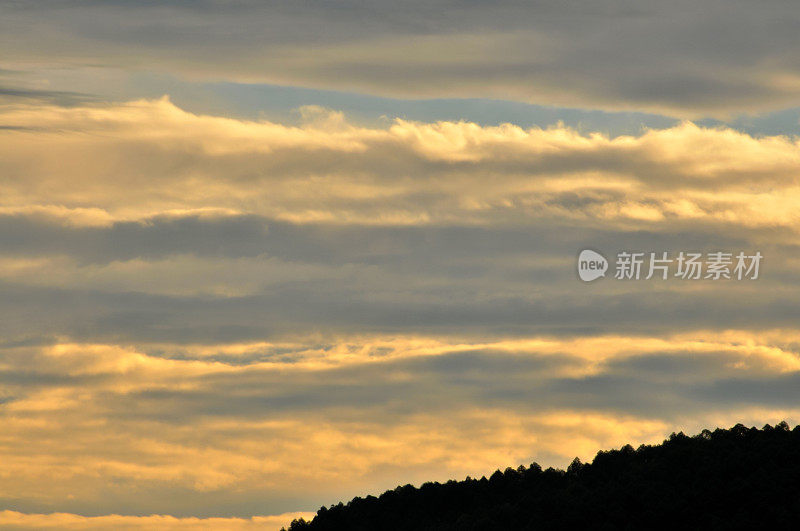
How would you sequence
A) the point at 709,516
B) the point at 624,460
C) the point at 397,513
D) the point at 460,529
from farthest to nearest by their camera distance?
the point at 397,513 → the point at 624,460 → the point at 460,529 → the point at 709,516

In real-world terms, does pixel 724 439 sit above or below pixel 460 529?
above

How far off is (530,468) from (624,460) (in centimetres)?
1222

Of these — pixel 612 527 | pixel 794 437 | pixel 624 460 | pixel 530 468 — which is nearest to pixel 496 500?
pixel 530 468

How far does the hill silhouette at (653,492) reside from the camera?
336 feet

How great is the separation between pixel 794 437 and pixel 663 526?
19.5 meters

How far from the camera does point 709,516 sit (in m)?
102

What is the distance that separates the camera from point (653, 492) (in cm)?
10519

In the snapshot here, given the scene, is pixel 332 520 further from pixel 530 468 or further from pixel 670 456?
pixel 670 456

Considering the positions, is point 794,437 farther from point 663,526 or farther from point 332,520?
point 332,520

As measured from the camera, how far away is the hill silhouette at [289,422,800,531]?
4038 inches

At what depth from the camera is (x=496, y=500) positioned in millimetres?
126562

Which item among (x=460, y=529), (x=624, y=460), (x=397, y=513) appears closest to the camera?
(x=460, y=529)

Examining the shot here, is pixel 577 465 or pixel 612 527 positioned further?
pixel 577 465

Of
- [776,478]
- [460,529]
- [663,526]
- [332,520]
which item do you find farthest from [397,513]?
[776,478]
